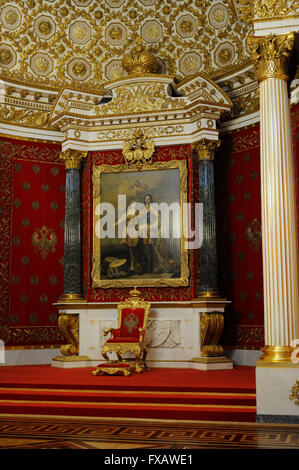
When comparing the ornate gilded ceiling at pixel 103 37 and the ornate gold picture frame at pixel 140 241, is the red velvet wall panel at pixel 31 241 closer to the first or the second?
the ornate gold picture frame at pixel 140 241

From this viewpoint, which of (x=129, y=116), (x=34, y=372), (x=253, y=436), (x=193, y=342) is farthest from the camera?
(x=129, y=116)

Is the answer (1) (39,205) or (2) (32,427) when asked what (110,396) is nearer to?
(2) (32,427)

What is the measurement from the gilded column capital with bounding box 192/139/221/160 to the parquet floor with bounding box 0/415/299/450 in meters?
5.27

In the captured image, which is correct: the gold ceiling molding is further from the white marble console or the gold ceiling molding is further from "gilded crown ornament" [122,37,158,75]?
the white marble console

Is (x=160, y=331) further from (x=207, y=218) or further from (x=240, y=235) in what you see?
(x=240, y=235)

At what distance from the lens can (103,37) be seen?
12109 millimetres

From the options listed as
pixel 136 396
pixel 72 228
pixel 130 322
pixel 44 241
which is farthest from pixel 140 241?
pixel 136 396

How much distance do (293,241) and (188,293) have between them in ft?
12.4

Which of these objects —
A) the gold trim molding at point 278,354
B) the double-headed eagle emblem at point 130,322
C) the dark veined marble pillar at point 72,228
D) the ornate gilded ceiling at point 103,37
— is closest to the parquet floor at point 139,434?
the gold trim molding at point 278,354

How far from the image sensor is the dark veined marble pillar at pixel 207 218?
33.7 feet

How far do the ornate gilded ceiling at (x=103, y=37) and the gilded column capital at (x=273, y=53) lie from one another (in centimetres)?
413

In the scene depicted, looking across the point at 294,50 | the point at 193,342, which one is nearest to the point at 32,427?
the point at 193,342

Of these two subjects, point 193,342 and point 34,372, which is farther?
point 193,342

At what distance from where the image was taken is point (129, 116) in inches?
433
